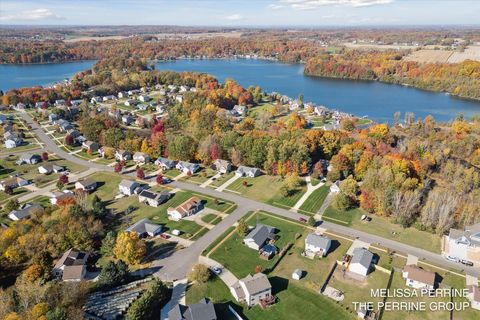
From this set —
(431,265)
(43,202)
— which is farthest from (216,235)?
(43,202)

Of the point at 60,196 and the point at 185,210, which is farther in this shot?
the point at 60,196

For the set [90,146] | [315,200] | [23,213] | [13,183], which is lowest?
[315,200]

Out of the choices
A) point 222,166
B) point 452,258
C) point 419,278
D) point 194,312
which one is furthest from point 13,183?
point 452,258

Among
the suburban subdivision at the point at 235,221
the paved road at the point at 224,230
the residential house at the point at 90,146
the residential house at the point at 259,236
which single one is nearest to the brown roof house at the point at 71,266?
the suburban subdivision at the point at 235,221

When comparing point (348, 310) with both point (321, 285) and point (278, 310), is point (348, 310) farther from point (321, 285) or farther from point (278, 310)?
point (278, 310)

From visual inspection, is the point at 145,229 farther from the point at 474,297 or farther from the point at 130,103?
the point at 130,103

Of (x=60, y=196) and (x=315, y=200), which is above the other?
(x=60, y=196)

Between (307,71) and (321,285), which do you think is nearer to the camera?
(321,285)
